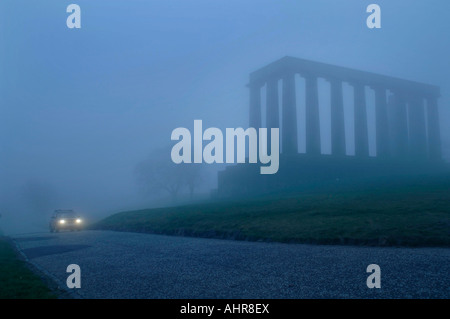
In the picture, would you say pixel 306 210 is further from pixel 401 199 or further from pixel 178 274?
pixel 178 274

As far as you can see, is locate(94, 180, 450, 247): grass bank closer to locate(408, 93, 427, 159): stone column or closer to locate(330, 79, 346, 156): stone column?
locate(330, 79, 346, 156): stone column

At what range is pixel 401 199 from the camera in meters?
25.3

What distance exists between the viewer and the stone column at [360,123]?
68.8m

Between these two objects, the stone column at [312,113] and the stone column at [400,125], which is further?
the stone column at [400,125]

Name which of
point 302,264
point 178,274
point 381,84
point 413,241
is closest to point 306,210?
point 413,241

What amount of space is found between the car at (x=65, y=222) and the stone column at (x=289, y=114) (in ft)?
116

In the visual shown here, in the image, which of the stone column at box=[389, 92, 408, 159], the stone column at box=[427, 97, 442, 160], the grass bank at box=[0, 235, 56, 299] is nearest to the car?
the grass bank at box=[0, 235, 56, 299]

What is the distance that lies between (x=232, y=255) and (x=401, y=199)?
16232 mm

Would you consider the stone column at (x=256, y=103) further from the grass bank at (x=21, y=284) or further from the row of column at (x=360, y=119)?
the grass bank at (x=21, y=284)

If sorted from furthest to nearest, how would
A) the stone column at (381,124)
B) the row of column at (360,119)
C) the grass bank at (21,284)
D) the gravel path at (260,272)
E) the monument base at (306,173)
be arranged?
the stone column at (381,124)
the row of column at (360,119)
the monument base at (306,173)
the grass bank at (21,284)
the gravel path at (260,272)

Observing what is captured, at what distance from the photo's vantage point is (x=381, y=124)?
243 ft

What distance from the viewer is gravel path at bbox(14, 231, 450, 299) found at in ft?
28.3

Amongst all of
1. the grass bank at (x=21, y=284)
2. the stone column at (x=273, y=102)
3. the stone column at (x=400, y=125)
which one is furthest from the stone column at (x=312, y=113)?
the grass bank at (x=21, y=284)
